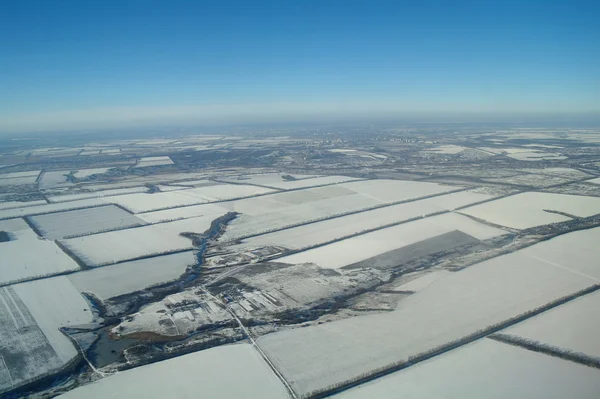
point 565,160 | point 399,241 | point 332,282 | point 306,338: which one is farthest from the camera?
point 565,160

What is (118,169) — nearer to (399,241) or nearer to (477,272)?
(399,241)

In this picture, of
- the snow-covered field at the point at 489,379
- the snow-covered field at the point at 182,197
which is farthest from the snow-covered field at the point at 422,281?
the snow-covered field at the point at 182,197

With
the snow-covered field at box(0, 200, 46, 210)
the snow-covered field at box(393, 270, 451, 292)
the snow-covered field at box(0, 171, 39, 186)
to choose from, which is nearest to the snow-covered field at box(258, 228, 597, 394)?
the snow-covered field at box(393, 270, 451, 292)

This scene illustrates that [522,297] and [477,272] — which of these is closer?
[522,297]

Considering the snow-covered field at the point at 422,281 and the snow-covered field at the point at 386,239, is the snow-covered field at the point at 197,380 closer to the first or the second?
the snow-covered field at the point at 422,281

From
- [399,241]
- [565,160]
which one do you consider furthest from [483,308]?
[565,160]

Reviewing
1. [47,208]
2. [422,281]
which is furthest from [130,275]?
[47,208]

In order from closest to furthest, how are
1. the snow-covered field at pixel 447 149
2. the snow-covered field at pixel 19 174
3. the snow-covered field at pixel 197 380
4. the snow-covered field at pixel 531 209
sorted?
the snow-covered field at pixel 197 380, the snow-covered field at pixel 531 209, the snow-covered field at pixel 19 174, the snow-covered field at pixel 447 149

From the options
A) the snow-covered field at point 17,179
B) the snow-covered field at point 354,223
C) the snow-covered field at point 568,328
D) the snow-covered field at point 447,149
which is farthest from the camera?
the snow-covered field at point 447,149
